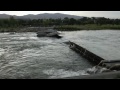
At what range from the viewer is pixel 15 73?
9938 mm

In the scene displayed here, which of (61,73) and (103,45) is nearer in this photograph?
(61,73)

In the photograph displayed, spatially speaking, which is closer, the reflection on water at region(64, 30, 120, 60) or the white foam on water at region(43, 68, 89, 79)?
the white foam on water at region(43, 68, 89, 79)

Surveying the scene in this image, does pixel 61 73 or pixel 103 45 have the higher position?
pixel 61 73

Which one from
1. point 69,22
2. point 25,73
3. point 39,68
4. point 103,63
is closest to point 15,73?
point 25,73

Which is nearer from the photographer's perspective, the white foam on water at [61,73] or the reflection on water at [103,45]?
the white foam on water at [61,73]
